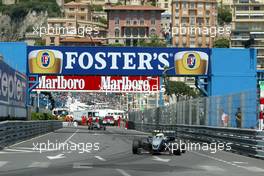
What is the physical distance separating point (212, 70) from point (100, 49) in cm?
815

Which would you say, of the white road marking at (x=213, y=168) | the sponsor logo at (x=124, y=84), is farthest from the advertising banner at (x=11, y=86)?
the sponsor logo at (x=124, y=84)

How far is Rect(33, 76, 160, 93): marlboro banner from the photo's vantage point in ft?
252

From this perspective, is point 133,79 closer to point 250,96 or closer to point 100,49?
point 100,49

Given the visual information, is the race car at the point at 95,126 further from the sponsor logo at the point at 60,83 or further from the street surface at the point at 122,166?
the street surface at the point at 122,166

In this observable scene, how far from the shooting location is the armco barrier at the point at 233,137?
1102 inches

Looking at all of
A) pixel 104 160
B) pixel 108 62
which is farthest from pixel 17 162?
pixel 108 62

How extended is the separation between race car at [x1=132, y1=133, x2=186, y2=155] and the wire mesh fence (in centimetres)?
345

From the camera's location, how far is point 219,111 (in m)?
35.8

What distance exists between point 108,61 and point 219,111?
68.3 ft

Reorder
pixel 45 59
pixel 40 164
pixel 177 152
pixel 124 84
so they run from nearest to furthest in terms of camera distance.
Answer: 1. pixel 40 164
2. pixel 177 152
3. pixel 45 59
4. pixel 124 84

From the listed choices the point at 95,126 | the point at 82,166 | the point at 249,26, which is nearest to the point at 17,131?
the point at 82,166

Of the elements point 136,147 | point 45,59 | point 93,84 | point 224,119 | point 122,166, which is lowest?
point 122,166

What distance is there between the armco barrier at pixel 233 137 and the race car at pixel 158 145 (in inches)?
113

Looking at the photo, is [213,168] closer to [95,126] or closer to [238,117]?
[238,117]
